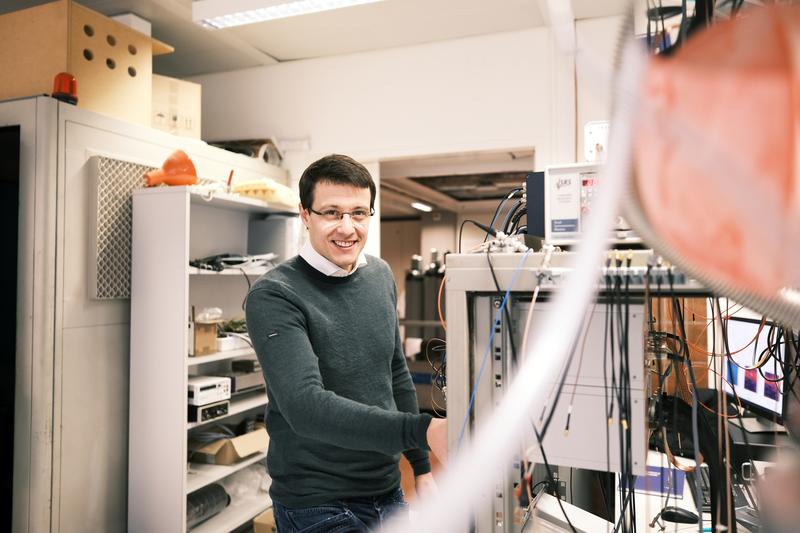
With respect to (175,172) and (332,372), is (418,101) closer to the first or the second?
(175,172)

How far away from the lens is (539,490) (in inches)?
50.1

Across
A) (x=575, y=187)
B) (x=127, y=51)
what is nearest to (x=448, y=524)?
(x=575, y=187)

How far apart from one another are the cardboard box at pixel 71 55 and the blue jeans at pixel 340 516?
2.00 metres

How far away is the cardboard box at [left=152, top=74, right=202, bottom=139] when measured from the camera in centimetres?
284

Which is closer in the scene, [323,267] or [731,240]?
[731,240]

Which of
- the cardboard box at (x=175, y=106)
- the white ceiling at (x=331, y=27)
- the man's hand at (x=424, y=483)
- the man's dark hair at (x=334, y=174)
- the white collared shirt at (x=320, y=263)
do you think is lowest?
the man's hand at (x=424, y=483)

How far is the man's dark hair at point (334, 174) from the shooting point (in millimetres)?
1359

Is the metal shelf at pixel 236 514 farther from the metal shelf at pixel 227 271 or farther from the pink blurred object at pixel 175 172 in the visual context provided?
the pink blurred object at pixel 175 172

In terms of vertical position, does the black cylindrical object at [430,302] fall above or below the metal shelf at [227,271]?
below

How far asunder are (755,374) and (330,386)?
1.21 meters

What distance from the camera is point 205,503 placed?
100 inches

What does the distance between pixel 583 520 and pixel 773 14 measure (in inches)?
42.4

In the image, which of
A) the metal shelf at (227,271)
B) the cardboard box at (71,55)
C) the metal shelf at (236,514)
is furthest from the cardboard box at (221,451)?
the cardboard box at (71,55)

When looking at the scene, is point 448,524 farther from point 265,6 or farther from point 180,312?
point 265,6
